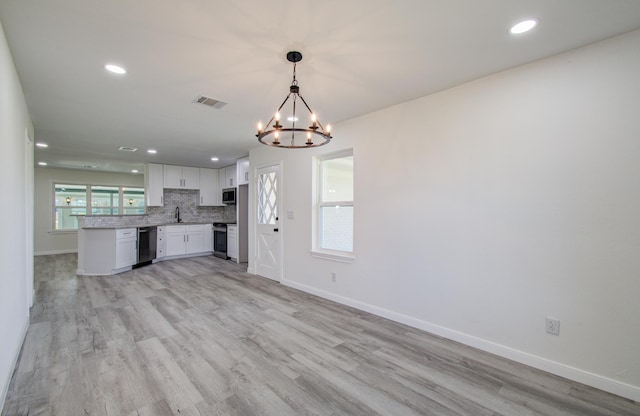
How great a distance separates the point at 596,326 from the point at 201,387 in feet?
9.72

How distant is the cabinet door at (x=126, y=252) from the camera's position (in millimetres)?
5641

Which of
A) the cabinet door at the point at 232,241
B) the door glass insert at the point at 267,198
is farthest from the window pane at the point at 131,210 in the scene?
the door glass insert at the point at 267,198

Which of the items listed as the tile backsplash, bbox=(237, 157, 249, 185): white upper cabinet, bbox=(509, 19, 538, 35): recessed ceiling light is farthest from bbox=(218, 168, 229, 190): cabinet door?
bbox=(509, 19, 538, 35): recessed ceiling light

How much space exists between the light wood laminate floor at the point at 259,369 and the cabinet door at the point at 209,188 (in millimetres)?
4428

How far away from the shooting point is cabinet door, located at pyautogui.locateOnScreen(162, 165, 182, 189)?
7.34 m

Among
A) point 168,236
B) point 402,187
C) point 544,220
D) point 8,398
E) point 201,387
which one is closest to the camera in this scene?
point 8,398

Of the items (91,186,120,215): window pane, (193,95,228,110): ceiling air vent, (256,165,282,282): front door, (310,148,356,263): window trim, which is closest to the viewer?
(193,95,228,110): ceiling air vent

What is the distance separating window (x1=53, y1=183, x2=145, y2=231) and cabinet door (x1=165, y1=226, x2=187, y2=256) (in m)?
2.24

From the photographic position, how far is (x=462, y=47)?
2.15m

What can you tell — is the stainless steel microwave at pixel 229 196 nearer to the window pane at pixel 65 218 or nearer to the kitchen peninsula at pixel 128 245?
the kitchen peninsula at pixel 128 245

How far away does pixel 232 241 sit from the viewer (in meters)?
6.99

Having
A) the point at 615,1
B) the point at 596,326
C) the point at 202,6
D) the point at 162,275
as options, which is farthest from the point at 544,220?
the point at 162,275

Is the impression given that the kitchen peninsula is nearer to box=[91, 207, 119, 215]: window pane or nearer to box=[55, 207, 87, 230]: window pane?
box=[91, 207, 119, 215]: window pane

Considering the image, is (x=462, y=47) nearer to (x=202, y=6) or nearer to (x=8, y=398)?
(x=202, y=6)
